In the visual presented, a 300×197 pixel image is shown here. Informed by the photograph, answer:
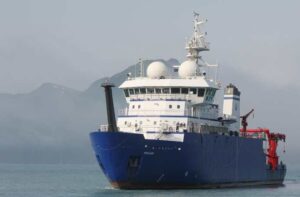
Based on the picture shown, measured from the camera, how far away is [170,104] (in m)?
61.0

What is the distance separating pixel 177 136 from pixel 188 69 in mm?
9173

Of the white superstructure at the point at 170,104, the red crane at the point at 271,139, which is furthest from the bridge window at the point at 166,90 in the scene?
the red crane at the point at 271,139

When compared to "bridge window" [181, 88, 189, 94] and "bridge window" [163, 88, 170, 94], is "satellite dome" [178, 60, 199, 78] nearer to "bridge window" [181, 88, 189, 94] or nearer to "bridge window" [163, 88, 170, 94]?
"bridge window" [181, 88, 189, 94]

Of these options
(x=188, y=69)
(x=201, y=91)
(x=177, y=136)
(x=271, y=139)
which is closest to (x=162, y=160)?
(x=177, y=136)

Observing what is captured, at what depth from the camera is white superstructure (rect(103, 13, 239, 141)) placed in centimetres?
6022

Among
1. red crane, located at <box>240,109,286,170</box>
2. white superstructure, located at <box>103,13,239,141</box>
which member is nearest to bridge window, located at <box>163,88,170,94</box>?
white superstructure, located at <box>103,13,239,141</box>

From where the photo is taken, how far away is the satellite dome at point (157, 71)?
64188mm

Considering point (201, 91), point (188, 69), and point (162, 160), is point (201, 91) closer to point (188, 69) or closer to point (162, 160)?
point (188, 69)

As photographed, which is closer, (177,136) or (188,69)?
(177,136)

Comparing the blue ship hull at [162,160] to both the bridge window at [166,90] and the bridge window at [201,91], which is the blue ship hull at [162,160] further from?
the bridge window at [166,90]

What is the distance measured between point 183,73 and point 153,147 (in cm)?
1175

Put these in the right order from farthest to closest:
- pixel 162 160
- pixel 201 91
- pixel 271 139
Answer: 1. pixel 271 139
2. pixel 201 91
3. pixel 162 160

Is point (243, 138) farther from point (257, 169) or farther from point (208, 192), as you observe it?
point (208, 192)

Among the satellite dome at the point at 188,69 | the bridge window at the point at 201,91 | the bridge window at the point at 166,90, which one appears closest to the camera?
the bridge window at the point at 166,90
